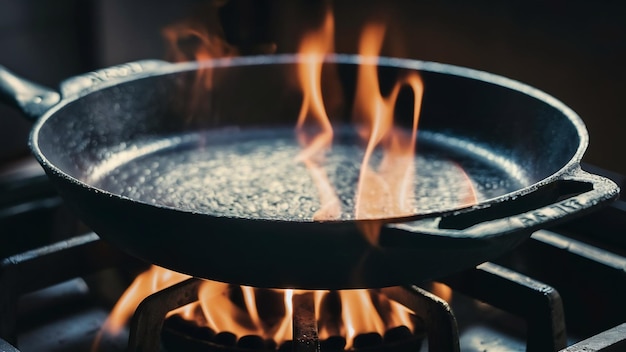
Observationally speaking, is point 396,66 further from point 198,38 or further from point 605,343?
point 198,38

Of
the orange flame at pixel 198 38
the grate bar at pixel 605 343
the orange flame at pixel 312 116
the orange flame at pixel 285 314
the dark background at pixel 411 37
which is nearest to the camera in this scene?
the grate bar at pixel 605 343

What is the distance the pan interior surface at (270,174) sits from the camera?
2.60ft

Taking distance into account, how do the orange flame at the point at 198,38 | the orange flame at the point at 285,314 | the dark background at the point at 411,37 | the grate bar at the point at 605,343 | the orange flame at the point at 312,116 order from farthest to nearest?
the orange flame at the point at 198,38
the dark background at the point at 411,37
the orange flame at the point at 312,116
the orange flame at the point at 285,314
the grate bar at the point at 605,343

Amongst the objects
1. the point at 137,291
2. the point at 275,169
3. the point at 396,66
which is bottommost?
the point at 137,291

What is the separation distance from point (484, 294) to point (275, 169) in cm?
27

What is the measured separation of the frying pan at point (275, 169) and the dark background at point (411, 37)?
0.72ft

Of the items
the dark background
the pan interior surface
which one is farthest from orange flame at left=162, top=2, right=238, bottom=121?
the pan interior surface

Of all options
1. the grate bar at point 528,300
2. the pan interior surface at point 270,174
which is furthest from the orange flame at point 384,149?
the grate bar at point 528,300

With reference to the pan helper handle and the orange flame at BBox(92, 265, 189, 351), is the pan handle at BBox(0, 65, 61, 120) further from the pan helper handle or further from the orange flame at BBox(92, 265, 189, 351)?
the pan helper handle

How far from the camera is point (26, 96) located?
849 millimetres

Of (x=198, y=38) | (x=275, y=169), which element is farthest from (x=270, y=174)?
(x=198, y=38)

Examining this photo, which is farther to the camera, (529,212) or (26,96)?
(26,96)

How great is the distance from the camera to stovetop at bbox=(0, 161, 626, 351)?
77 centimetres

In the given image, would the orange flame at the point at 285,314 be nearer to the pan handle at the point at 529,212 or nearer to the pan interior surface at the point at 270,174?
the pan interior surface at the point at 270,174
